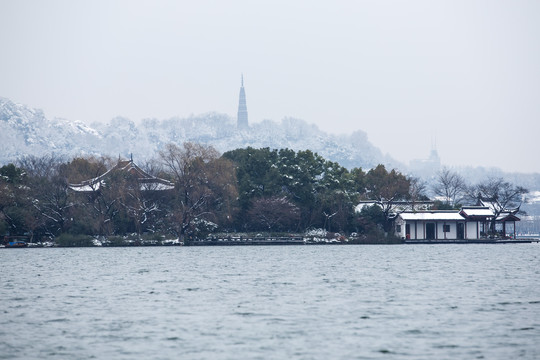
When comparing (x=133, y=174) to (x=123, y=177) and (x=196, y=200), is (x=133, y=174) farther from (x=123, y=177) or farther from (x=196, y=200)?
(x=196, y=200)

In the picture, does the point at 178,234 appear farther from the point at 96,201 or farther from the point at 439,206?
the point at 439,206

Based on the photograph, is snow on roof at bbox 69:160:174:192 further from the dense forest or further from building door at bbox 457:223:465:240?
building door at bbox 457:223:465:240

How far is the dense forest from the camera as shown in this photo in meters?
69.9

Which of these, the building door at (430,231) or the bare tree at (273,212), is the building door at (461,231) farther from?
the bare tree at (273,212)

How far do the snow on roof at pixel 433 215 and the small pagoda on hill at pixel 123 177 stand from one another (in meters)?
21.4

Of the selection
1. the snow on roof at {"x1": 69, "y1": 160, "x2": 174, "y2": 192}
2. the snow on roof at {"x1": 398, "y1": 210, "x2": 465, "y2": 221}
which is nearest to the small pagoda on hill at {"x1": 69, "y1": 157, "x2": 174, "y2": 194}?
the snow on roof at {"x1": 69, "y1": 160, "x2": 174, "y2": 192}

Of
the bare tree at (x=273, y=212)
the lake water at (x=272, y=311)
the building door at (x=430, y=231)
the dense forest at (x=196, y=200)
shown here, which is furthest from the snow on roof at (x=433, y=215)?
the lake water at (x=272, y=311)

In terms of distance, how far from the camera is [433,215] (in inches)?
3105

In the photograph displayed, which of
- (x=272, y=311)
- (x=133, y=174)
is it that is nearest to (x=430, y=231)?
(x=133, y=174)

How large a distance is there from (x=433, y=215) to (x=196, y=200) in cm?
2296

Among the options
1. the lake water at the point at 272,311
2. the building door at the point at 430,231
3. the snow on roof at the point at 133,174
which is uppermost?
the snow on roof at the point at 133,174

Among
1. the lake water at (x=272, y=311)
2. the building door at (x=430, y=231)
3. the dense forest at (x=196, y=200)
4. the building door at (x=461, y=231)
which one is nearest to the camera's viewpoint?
the lake water at (x=272, y=311)

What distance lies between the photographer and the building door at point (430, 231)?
7894cm

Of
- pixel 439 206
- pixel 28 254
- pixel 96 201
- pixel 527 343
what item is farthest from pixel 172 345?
pixel 439 206
